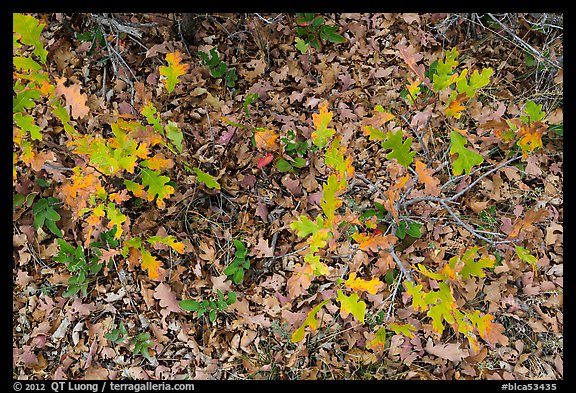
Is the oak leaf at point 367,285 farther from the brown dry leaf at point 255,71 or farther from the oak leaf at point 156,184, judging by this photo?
the brown dry leaf at point 255,71

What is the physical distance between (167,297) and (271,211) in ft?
2.59

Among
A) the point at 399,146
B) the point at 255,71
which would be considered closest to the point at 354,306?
the point at 399,146

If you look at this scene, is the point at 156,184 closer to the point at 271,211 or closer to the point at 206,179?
the point at 206,179

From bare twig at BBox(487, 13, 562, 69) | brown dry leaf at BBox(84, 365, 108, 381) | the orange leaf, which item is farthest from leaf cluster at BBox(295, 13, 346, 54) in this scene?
brown dry leaf at BBox(84, 365, 108, 381)

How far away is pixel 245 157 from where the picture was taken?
111 inches

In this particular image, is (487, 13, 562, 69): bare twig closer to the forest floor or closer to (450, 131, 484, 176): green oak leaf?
the forest floor

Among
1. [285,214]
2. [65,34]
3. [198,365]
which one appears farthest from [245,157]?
[65,34]

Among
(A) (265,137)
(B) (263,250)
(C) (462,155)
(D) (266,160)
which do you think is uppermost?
(C) (462,155)

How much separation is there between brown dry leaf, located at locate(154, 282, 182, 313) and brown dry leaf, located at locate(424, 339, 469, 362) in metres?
1.45

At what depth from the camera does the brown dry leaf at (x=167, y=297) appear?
2.50 metres

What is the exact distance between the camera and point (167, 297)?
251cm

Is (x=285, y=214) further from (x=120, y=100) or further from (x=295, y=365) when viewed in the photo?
(x=120, y=100)

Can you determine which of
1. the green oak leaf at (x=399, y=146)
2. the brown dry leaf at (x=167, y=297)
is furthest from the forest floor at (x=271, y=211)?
the green oak leaf at (x=399, y=146)

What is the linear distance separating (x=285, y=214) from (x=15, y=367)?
172 centimetres
